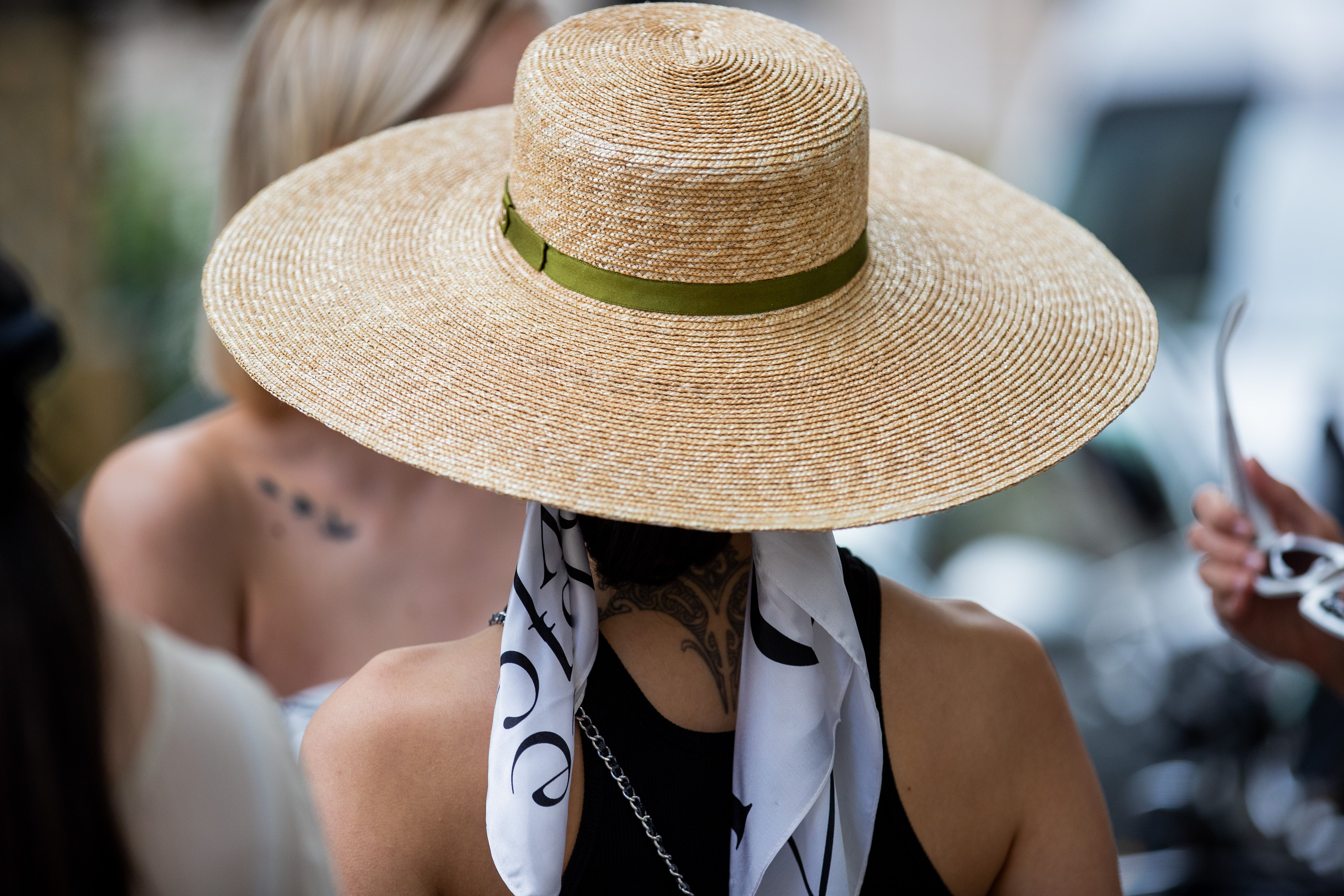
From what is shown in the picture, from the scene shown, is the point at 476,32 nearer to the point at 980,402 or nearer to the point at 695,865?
the point at 980,402

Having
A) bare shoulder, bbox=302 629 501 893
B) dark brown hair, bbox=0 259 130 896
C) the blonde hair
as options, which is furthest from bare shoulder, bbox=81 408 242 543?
dark brown hair, bbox=0 259 130 896

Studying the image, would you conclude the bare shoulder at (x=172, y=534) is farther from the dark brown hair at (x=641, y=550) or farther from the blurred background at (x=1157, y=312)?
the dark brown hair at (x=641, y=550)

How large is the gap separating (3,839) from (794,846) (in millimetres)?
816

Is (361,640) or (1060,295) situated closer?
(1060,295)

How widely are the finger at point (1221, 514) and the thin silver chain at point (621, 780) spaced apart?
1.22 meters

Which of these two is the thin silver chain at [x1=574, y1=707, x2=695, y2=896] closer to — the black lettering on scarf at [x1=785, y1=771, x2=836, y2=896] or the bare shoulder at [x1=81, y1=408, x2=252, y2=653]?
the black lettering on scarf at [x1=785, y1=771, x2=836, y2=896]

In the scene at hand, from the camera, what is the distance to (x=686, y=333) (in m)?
1.26

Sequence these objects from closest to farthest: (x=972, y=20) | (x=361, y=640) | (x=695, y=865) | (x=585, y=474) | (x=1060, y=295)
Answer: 1. (x=585, y=474)
2. (x=695, y=865)
3. (x=1060, y=295)
4. (x=361, y=640)
5. (x=972, y=20)

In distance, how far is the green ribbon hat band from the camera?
1264 millimetres

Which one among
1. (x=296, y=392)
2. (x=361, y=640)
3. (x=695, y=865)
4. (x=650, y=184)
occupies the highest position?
(x=650, y=184)

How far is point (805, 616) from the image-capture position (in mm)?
1273

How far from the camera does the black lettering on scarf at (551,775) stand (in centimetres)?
114

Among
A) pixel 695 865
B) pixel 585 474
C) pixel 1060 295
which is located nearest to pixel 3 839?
pixel 585 474

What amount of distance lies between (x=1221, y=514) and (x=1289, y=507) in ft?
0.40
